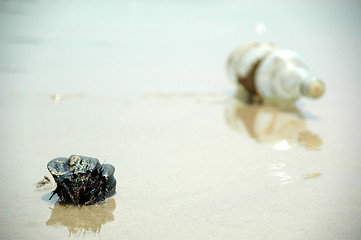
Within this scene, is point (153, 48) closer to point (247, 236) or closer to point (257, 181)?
point (257, 181)

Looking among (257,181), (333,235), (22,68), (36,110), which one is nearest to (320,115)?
(257,181)

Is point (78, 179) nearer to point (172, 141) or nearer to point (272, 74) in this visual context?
point (172, 141)

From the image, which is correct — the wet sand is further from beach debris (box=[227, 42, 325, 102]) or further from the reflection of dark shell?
beach debris (box=[227, 42, 325, 102])

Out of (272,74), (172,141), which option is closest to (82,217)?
(172,141)

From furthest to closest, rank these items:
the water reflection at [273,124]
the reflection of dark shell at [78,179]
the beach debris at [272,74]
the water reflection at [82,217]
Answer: the beach debris at [272,74], the water reflection at [273,124], the reflection of dark shell at [78,179], the water reflection at [82,217]

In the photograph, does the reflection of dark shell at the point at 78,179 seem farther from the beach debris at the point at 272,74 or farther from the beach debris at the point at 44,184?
the beach debris at the point at 272,74

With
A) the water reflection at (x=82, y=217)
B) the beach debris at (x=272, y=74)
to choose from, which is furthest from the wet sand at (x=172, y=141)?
the beach debris at (x=272, y=74)
